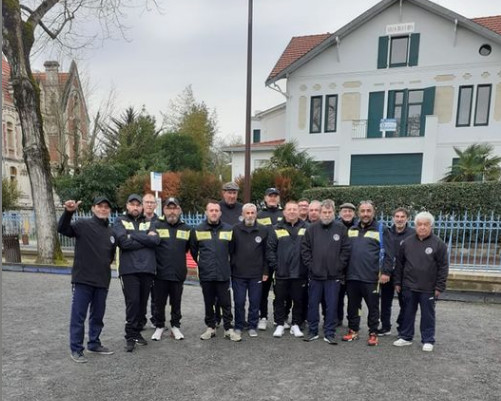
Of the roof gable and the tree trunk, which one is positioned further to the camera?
the roof gable

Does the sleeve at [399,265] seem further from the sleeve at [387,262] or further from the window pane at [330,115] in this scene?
the window pane at [330,115]

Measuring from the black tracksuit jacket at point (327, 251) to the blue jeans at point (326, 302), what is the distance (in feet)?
0.32

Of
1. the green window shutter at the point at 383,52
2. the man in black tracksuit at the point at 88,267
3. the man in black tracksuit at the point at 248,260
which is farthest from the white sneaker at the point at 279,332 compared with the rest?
the green window shutter at the point at 383,52

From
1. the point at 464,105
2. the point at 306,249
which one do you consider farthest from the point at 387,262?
the point at 464,105

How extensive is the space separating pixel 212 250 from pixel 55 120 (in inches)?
856

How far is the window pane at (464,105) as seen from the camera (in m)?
15.5

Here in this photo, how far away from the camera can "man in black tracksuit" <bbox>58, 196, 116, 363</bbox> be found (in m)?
4.08

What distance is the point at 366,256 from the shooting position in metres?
4.63

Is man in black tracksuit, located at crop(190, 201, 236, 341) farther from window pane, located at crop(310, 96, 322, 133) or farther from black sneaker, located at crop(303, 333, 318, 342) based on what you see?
window pane, located at crop(310, 96, 322, 133)

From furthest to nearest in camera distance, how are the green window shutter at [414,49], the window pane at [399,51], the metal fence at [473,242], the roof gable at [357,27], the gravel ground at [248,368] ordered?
the window pane at [399,51] < the green window shutter at [414,49] < the roof gable at [357,27] < the metal fence at [473,242] < the gravel ground at [248,368]

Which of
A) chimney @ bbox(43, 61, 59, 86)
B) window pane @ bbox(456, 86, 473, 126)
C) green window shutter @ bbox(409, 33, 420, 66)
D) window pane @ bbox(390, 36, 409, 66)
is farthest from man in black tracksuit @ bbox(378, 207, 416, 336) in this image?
chimney @ bbox(43, 61, 59, 86)

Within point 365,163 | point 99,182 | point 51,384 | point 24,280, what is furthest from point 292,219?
point 365,163

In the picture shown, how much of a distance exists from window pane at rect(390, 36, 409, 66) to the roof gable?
143 cm

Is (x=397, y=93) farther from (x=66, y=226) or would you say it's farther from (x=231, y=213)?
(x=66, y=226)
